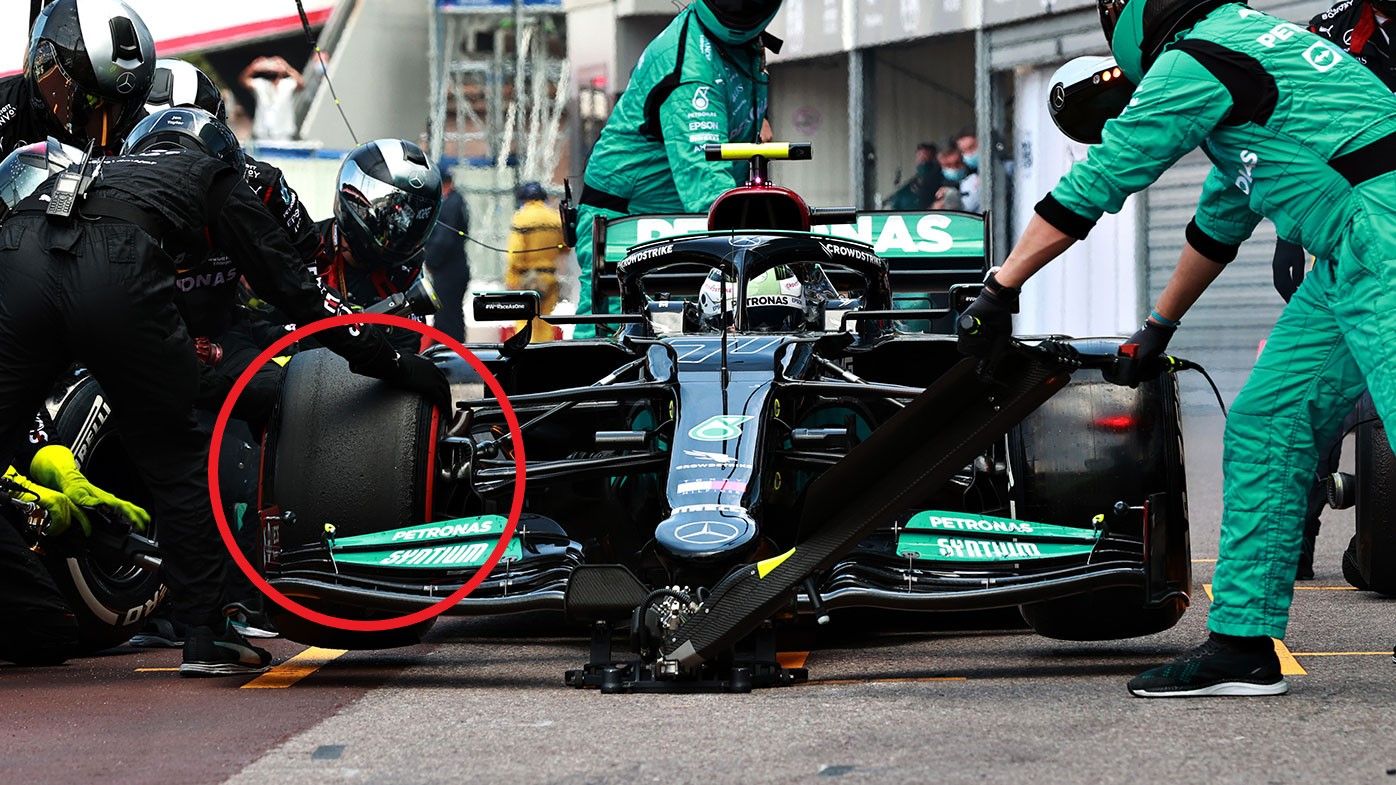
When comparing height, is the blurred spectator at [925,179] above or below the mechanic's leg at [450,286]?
above

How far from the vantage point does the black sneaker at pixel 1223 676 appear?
528 cm

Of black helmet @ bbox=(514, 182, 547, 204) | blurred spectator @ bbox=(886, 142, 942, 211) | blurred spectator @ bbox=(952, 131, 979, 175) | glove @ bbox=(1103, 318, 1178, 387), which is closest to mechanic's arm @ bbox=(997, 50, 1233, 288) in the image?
glove @ bbox=(1103, 318, 1178, 387)

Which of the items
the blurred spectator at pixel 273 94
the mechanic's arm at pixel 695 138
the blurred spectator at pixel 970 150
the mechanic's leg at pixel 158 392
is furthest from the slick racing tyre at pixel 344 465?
the blurred spectator at pixel 273 94

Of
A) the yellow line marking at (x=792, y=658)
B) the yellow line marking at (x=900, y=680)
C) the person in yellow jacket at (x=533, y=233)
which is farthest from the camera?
the person in yellow jacket at (x=533, y=233)

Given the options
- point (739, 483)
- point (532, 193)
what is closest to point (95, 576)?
point (739, 483)

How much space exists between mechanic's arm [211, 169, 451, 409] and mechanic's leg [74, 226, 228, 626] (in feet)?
0.81

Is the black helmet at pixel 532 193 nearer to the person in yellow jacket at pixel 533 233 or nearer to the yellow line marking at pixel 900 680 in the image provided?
the person in yellow jacket at pixel 533 233

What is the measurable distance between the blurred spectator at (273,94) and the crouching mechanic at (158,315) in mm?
29909

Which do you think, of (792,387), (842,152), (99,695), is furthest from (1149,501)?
(842,152)

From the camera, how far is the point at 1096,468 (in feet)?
19.8

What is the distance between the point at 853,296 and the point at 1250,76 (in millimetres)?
3063

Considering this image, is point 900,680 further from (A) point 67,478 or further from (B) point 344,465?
(A) point 67,478

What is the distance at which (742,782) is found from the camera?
170 inches

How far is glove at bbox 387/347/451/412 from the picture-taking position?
6188mm
